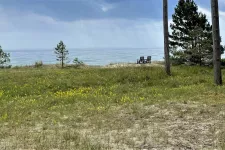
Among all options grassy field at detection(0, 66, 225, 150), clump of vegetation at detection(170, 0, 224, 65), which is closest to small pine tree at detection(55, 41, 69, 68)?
clump of vegetation at detection(170, 0, 224, 65)

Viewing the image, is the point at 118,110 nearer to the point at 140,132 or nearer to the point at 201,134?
the point at 140,132

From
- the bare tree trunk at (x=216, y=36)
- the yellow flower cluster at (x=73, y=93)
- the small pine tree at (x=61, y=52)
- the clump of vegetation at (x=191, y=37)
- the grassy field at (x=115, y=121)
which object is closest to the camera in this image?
the grassy field at (x=115, y=121)

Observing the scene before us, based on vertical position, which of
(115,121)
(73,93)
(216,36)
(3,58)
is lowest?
(115,121)

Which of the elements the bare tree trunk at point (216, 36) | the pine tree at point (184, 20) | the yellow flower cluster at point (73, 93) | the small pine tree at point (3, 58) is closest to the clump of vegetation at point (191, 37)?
the pine tree at point (184, 20)

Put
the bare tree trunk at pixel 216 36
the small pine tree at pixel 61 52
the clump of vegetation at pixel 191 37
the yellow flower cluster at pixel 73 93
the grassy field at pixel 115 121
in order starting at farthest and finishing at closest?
the small pine tree at pixel 61 52 → the clump of vegetation at pixel 191 37 → the bare tree trunk at pixel 216 36 → the yellow flower cluster at pixel 73 93 → the grassy field at pixel 115 121

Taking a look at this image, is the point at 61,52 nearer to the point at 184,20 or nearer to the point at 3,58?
the point at 3,58

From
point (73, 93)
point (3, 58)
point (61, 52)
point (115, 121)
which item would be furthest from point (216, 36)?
point (3, 58)

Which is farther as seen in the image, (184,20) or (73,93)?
(184,20)

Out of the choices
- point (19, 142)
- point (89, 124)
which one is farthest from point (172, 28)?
point (19, 142)

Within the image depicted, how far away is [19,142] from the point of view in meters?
6.69

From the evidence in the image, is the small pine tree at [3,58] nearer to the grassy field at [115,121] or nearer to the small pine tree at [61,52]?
the small pine tree at [61,52]

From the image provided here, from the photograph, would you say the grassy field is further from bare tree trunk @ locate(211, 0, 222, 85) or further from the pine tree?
the pine tree

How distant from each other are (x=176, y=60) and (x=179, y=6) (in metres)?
5.77

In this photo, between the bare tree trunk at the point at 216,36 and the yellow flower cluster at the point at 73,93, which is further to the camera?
the bare tree trunk at the point at 216,36
